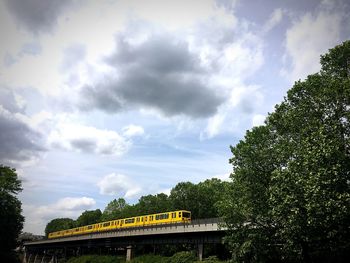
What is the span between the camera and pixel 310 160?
26266 mm

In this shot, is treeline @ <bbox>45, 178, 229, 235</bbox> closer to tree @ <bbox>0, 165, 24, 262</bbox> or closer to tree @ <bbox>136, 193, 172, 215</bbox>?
tree @ <bbox>136, 193, 172, 215</bbox>

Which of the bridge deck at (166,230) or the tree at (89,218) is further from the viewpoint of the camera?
the tree at (89,218)

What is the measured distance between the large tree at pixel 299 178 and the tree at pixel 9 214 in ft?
139

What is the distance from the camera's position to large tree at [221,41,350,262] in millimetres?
25219

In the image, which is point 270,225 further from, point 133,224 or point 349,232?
point 133,224

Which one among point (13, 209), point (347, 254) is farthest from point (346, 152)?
point (13, 209)

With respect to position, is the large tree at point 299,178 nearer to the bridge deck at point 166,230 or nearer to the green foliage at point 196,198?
the bridge deck at point 166,230

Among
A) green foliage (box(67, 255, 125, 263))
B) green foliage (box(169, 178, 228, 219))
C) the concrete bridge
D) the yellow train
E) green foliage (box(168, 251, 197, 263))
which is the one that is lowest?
green foliage (box(67, 255, 125, 263))

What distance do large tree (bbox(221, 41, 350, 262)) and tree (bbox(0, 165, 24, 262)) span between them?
42.4 m

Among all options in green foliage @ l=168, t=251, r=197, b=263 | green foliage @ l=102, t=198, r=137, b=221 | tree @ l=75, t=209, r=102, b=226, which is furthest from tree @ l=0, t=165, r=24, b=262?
tree @ l=75, t=209, r=102, b=226

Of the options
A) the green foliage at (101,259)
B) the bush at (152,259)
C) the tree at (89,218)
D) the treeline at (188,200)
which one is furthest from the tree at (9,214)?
the tree at (89,218)

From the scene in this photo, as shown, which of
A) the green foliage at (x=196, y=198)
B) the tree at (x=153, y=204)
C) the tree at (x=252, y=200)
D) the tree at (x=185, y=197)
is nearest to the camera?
the tree at (x=252, y=200)

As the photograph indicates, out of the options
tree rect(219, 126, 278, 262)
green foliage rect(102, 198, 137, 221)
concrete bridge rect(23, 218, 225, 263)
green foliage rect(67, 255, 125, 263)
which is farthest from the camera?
green foliage rect(102, 198, 137, 221)

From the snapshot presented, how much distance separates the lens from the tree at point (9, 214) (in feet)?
198
